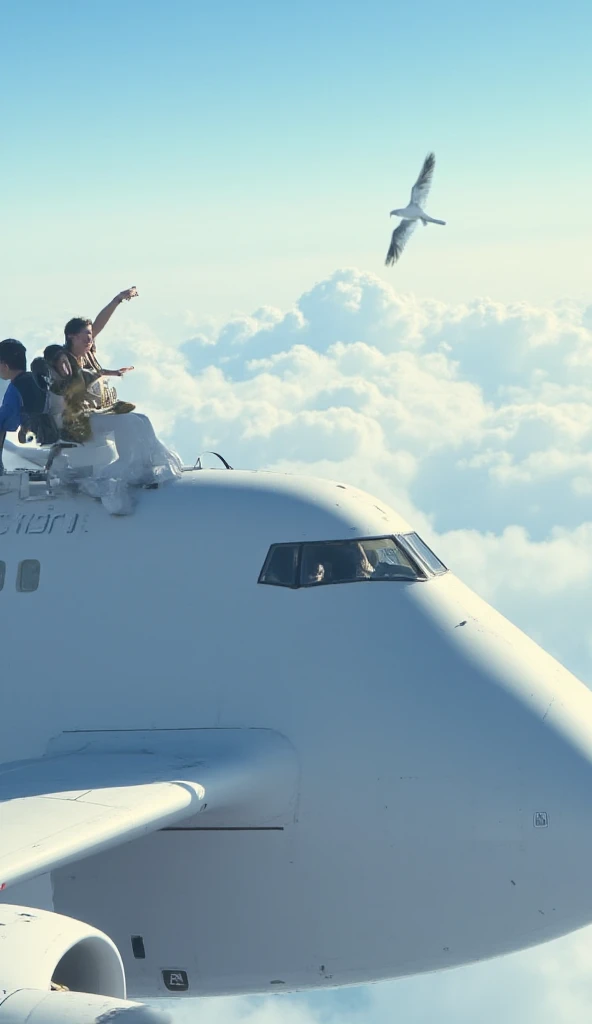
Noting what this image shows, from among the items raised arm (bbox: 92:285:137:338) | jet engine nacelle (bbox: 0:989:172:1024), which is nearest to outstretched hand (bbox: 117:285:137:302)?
raised arm (bbox: 92:285:137:338)

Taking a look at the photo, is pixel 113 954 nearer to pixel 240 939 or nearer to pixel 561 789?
pixel 240 939

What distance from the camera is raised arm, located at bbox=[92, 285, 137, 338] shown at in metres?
18.6

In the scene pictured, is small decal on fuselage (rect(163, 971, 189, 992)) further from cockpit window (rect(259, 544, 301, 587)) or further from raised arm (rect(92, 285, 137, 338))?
raised arm (rect(92, 285, 137, 338))

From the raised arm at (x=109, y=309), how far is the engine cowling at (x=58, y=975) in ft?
33.3

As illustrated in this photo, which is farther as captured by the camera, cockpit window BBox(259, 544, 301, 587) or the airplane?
cockpit window BBox(259, 544, 301, 587)

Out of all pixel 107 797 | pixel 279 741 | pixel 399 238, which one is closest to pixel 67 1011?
pixel 107 797

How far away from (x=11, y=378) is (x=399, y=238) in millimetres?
11969

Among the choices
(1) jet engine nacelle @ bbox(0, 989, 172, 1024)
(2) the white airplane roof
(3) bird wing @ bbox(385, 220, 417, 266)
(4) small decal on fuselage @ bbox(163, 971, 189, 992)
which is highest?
(3) bird wing @ bbox(385, 220, 417, 266)

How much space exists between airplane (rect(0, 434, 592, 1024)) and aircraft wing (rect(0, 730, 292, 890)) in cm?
5

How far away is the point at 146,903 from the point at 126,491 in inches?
212

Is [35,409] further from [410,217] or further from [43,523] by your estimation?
[410,217]

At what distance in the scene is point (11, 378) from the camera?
56.6ft

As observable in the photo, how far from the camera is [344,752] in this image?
14.1 m

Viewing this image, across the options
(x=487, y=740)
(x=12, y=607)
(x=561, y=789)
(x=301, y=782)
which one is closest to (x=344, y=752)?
(x=301, y=782)
